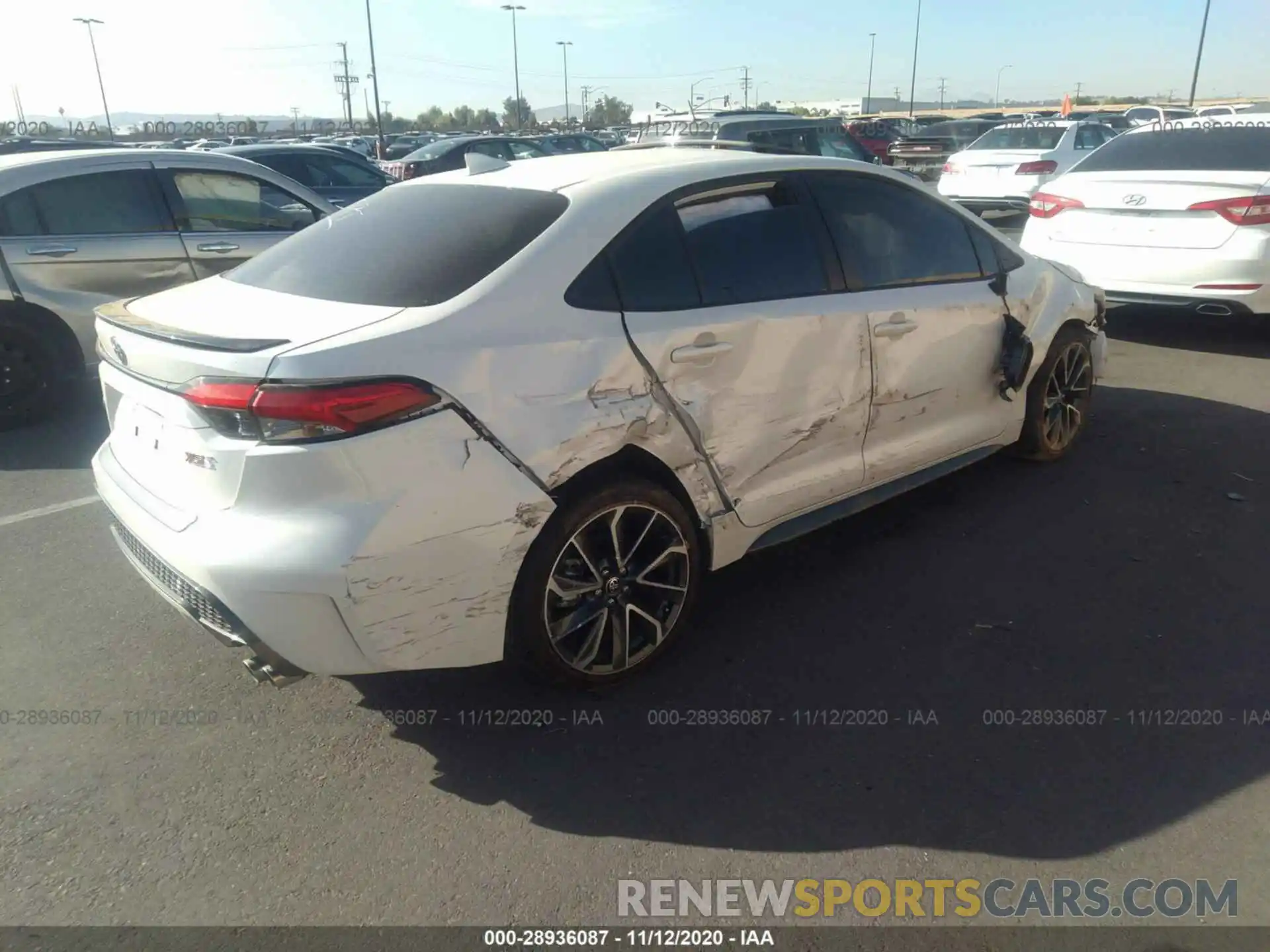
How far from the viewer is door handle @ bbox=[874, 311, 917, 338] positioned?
153 inches

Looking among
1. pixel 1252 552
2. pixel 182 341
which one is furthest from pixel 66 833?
pixel 1252 552

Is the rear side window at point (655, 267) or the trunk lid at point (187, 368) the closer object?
the trunk lid at point (187, 368)

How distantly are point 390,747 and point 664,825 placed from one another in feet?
2.98

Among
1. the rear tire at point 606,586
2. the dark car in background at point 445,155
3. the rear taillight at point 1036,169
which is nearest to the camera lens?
the rear tire at point 606,586

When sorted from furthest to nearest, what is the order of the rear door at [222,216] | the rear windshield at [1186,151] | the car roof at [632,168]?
1. the rear windshield at [1186,151]
2. the rear door at [222,216]
3. the car roof at [632,168]

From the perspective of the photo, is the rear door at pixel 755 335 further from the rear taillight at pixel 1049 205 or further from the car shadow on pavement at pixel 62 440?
the rear taillight at pixel 1049 205

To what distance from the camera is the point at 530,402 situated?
9.23 feet

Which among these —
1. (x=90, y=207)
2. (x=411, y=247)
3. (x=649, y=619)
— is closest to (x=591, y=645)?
(x=649, y=619)

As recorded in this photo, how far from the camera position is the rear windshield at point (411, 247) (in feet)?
9.75

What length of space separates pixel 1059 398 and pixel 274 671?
162 inches

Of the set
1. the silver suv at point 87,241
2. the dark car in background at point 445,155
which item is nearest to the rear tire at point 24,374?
the silver suv at point 87,241

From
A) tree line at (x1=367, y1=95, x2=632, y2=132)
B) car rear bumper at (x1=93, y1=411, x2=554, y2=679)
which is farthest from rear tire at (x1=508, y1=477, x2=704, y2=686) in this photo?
tree line at (x1=367, y1=95, x2=632, y2=132)

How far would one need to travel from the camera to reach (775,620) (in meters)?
3.73

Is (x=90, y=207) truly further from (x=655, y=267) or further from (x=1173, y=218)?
(x=1173, y=218)
